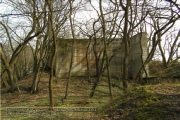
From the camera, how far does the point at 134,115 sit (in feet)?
15.7

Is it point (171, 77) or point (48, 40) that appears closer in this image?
point (171, 77)

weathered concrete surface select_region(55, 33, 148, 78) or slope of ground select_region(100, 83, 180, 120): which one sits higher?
weathered concrete surface select_region(55, 33, 148, 78)

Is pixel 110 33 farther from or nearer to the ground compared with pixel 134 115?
farther from the ground

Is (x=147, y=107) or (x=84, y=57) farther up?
(x=84, y=57)

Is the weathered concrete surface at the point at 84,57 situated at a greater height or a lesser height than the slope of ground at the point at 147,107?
greater

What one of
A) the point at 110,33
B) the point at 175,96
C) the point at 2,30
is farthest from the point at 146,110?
the point at 2,30

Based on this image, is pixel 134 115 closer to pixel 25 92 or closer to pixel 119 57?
pixel 25 92

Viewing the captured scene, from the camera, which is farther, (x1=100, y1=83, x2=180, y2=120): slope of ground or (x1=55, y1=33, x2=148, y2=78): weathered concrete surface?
(x1=55, y1=33, x2=148, y2=78): weathered concrete surface

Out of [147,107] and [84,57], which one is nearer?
[147,107]

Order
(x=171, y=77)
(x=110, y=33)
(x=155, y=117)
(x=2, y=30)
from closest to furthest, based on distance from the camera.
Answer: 1. (x=155, y=117)
2. (x=171, y=77)
3. (x=110, y=33)
4. (x=2, y=30)


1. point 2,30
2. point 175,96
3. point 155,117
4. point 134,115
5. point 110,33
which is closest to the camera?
point 155,117

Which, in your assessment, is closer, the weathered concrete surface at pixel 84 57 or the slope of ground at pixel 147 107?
the slope of ground at pixel 147 107

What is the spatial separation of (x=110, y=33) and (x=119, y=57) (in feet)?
13.9

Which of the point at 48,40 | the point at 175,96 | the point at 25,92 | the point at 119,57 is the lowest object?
the point at 25,92
